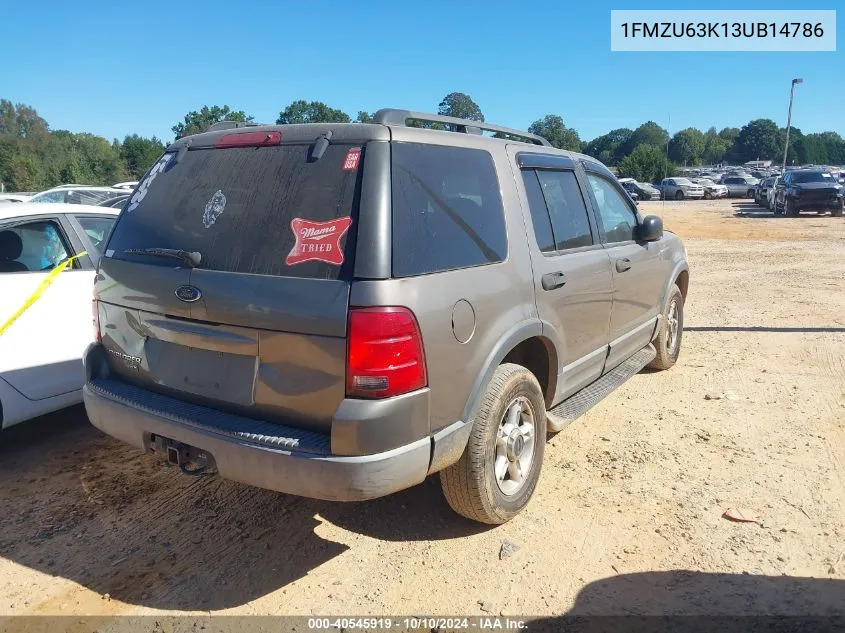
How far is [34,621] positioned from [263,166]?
2.16 meters

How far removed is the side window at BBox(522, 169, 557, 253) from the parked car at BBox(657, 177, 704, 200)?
3999 cm

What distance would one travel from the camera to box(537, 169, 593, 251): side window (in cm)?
391

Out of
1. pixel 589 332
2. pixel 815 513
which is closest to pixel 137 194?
pixel 589 332

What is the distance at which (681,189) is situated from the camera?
41.2 m

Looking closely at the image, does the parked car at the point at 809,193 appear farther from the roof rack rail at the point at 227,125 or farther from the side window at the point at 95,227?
the roof rack rail at the point at 227,125

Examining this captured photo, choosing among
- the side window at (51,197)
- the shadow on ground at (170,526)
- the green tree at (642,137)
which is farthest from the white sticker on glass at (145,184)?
the green tree at (642,137)

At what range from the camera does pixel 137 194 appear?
3482 millimetres

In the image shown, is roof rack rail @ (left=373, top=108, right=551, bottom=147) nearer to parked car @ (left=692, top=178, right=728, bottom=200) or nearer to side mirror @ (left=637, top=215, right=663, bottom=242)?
side mirror @ (left=637, top=215, right=663, bottom=242)

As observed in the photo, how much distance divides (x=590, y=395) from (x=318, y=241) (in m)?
2.32

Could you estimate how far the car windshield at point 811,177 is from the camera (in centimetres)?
2655

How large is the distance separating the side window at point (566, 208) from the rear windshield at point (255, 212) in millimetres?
1514

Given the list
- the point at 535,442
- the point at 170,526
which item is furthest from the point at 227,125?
the point at 535,442

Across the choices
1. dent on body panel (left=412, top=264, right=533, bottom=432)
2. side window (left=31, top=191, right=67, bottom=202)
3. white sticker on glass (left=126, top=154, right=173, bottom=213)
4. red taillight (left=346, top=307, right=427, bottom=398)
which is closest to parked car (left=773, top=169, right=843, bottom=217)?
side window (left=31, top=191, right=67, bottom=202)

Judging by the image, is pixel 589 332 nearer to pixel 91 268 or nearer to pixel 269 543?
pixel 269 543
